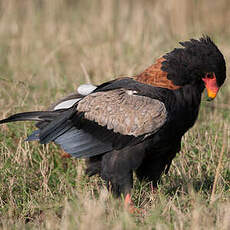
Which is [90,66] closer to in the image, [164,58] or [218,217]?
[164,58]

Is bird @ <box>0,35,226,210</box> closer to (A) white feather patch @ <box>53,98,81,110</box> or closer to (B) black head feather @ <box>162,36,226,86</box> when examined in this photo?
(B) black head feather @ <box>162,36,226,86</box>

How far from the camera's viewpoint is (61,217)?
405 cm

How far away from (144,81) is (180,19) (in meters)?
5.34

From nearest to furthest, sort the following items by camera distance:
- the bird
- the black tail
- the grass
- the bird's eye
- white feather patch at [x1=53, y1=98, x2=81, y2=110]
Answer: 1. the grass
2. the bird
3. the bird's eye
4. the black tail
5. white feather patch at [x1=53, y1=98, x2=81, y2=110]

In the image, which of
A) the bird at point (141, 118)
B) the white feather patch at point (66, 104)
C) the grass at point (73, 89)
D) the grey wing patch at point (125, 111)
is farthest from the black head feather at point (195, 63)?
the white feather patch at point (66, 104)

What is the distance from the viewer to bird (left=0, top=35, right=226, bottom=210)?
434cm

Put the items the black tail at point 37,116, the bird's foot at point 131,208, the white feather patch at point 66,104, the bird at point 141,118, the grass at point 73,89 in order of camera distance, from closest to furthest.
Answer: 1. the grass at point 73,89
2. the bird's foot at point 131,208
3. the bird at point 141,118
4. the black tail at point 37,116
5. the white feather patch at point 66,104

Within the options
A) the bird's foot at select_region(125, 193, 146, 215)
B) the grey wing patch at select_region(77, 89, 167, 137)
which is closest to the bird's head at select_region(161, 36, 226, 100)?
the grey wing patch at select_region(77, 89, 167, 137)

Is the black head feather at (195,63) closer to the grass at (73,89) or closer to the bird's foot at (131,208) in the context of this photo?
the grass at (73,89)

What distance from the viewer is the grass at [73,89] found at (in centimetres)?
388

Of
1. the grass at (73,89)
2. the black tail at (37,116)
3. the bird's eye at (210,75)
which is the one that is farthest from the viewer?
the black tail at (37,116)

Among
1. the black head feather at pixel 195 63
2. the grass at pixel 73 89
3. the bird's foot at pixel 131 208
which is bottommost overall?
the bird's foot at pixel 131 208

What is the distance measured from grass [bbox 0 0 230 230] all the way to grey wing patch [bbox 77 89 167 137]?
555 millimetres

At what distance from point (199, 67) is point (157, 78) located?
37cm
